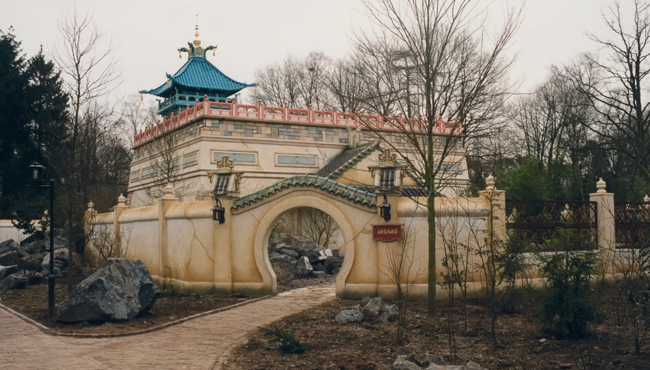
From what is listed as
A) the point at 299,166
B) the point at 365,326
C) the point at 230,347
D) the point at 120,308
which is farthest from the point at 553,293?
the point at 299,166

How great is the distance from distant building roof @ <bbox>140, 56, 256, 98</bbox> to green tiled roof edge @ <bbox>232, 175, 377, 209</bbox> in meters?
22.1

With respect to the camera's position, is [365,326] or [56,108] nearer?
[365,326]

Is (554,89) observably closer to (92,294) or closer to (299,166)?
(299,166)

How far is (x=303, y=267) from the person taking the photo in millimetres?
18625

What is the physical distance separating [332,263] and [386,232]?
695 centimetres

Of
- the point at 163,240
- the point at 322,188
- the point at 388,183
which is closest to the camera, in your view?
the point at 388,183

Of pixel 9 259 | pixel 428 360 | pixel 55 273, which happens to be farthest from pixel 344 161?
pixel 428 360

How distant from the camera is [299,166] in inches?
1167

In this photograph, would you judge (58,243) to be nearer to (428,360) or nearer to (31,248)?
(31,248)

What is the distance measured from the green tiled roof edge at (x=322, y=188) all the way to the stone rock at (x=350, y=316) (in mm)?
3182

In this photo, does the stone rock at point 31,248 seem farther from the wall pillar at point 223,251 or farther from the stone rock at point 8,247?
the wall pillar at point 223,251

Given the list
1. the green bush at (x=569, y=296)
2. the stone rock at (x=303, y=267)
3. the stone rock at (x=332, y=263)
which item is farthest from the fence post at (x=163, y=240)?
the green bush at (x=569, y=296)

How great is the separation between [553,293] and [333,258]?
1173 centimetres

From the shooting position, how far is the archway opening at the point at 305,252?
17.7 m
